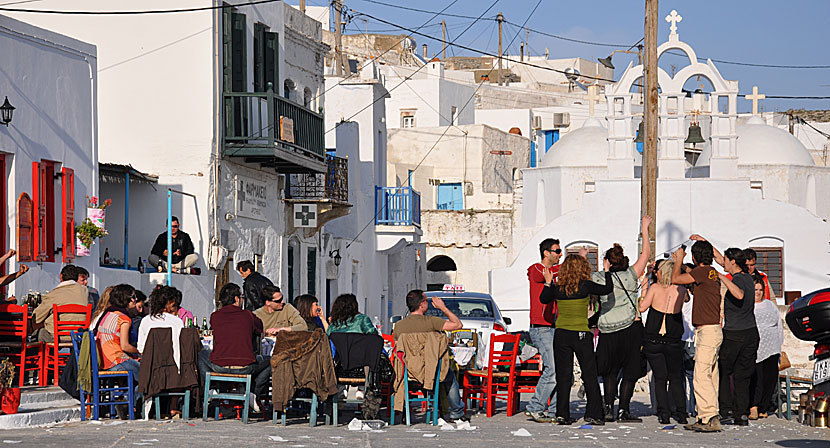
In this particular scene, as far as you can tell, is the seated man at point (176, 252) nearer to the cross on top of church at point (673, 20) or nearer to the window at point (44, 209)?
the window at point (44, 209)

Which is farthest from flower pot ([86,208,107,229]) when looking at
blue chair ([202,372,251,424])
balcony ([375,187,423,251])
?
balcony ([375,187,423,251])

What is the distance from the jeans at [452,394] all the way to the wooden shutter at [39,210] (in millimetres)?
6126

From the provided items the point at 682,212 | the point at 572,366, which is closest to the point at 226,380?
the point at 572,366

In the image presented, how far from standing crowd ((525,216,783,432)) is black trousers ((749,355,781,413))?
9.9 inches

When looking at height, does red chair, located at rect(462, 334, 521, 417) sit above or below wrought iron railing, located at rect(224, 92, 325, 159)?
below

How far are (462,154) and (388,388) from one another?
42673 mm

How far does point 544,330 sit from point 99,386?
4425mm

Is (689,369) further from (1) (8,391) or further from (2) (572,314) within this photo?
(1) (8,391)

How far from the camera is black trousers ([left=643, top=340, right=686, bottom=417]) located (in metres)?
12.1

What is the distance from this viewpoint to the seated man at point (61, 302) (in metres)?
13.2

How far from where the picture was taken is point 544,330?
1219 centimetres

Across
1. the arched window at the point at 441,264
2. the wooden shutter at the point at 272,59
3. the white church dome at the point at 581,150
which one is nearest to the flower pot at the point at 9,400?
the wooden shutter at the point at 272,59

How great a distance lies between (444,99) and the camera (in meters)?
59.5

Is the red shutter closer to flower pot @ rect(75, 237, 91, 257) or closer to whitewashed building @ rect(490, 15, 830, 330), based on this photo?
flower pot @ rect(75, 237, 91, 257)
